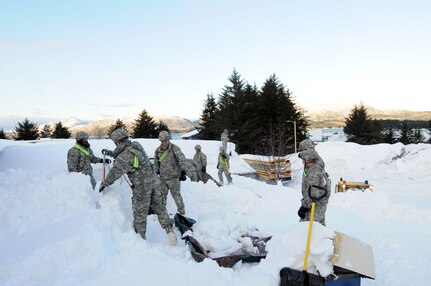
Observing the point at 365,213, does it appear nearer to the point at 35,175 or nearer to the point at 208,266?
the point at 208,266

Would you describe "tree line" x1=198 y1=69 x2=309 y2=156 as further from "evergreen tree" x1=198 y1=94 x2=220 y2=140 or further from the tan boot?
the tan boot

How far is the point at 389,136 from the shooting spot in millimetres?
50656

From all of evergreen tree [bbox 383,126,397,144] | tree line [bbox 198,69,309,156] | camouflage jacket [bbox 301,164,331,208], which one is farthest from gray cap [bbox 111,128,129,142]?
evergreen tree [bbox 383,126,397,144]

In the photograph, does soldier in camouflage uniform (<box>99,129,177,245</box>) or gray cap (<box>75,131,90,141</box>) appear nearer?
soldier in camouflage uniform (<box>99,129,177,245</box>)

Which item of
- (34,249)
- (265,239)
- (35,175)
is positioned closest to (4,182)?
(35,175)

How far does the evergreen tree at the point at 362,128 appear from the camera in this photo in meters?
43.8

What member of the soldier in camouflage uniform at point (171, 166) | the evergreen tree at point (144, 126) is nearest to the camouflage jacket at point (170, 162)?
the soldier in camouflage uniform at point (171, 166)

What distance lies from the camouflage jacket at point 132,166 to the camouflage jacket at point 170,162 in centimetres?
119

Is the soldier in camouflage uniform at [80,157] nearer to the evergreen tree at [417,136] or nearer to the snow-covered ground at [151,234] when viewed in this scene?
the snow-covered ground at [151,234]

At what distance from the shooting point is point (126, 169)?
5.73 metres

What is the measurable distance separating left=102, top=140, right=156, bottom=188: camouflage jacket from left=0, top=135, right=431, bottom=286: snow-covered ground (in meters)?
0.59

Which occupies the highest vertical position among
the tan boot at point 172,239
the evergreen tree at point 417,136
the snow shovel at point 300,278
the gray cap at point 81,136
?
the gray cap at point 81,136

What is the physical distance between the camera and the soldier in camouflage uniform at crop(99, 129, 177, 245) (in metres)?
5.77

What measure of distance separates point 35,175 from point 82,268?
2938 mm
